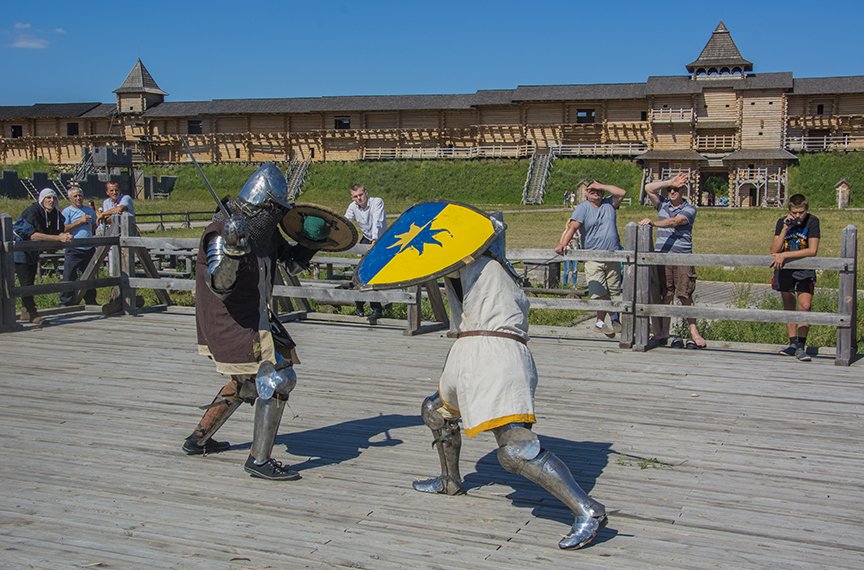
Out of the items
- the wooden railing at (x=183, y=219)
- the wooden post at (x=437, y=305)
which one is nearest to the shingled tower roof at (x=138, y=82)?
the wooden railing at (x=183, y=219)

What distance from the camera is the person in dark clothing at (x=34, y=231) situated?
12.1m

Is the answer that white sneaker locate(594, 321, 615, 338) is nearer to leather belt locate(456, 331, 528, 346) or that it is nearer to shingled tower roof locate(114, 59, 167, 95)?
leather belt locate(456, 331, 528, 346)

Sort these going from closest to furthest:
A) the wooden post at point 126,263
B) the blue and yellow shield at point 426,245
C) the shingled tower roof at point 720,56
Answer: the blue and yellow shield at point 426,245
the wooden post at point 126,263
the shingled tower roof at point 720,56

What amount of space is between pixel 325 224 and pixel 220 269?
983 mm

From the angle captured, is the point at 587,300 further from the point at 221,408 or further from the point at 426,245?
the point at 426,245

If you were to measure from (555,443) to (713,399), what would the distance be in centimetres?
204

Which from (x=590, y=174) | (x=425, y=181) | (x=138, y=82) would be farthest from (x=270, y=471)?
(x=138, y=82)

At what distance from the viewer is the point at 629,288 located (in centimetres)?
1019

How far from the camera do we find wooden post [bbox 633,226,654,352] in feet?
33.0

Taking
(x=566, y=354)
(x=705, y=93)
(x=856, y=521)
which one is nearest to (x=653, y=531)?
(x=856, y=521)

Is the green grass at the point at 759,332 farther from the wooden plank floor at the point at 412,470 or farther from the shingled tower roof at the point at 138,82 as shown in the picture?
the shingled tower roof at the point at 138,82

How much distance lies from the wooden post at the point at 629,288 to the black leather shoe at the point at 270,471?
5.33m

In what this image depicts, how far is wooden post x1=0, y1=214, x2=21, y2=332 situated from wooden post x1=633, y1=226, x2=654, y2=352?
23.5 feet

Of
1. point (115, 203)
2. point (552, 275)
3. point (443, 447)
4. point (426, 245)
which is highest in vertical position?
point (115, 203)
